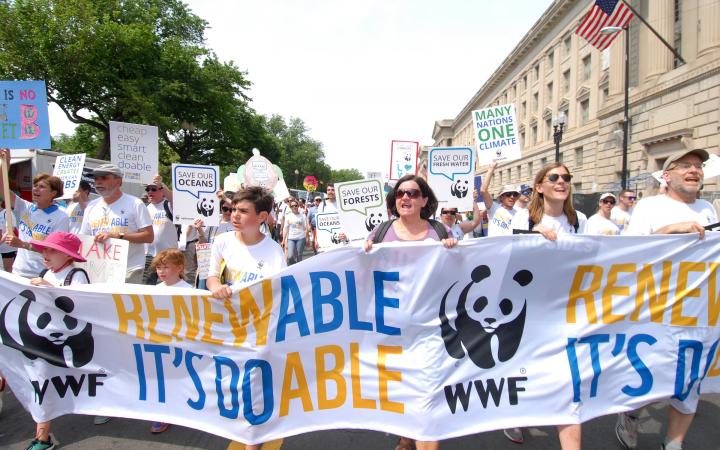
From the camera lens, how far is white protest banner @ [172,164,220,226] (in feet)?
19.1

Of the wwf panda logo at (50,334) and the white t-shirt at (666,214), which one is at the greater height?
the white t-shirt at (666,214)

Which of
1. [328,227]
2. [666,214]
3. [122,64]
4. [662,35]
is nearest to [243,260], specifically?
[666,214]

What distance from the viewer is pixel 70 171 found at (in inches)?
267

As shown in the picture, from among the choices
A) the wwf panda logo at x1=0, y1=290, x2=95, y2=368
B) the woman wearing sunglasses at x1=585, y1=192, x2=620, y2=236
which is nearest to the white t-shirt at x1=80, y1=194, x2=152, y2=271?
the wwf panda logo at x1=0, y1=290, x2=95, y2=368

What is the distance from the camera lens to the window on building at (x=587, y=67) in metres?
33.1

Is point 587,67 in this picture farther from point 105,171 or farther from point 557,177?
point 105,171

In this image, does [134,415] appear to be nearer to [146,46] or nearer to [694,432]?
[694,432]

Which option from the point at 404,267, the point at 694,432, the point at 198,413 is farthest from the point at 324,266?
the point at 694,432

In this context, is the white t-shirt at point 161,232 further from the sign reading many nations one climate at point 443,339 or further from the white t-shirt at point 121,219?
the sign reading many nations one climate at point 443,339

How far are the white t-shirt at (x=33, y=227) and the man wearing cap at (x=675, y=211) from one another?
527 centimetres

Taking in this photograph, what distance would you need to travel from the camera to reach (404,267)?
2.87m

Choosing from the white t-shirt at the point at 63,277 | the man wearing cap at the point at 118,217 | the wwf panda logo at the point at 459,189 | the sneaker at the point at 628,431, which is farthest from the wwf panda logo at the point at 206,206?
the sneaker at the point at 628,431

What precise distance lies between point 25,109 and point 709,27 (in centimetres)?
2537

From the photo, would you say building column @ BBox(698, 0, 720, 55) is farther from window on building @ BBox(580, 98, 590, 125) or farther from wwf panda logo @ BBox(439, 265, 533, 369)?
wwf panda logo @ BBox(439, 265, 533, 369)
